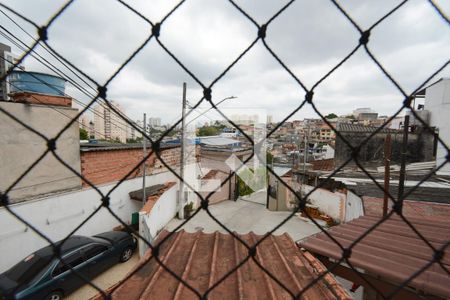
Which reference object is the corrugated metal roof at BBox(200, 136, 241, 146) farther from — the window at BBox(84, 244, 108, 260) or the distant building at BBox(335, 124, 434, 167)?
the window at BBox(84, 244, 108, 260)

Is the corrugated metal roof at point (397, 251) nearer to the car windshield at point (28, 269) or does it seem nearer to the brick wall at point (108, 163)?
the car windshield at point (28, 269)

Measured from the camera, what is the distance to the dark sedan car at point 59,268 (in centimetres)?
359

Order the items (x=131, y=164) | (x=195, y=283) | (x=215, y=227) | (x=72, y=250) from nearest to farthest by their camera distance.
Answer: (x=195, y=283) → (x=72, y=250) → (x=215, y=227) → (x=131, y=164)

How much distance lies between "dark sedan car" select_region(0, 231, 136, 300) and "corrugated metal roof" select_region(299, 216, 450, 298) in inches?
137

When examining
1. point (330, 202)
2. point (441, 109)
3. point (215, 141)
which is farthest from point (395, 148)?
point (215, 141)

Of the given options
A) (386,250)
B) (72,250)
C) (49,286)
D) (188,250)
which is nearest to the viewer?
(386,250)

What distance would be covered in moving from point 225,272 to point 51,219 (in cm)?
577

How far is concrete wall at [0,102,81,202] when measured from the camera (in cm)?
483

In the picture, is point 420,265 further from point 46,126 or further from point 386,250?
point 46,126

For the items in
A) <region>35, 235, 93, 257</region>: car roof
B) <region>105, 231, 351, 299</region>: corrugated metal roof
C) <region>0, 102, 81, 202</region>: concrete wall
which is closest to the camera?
<region>105, 231, 351, 299</region>: corrugated metal roof

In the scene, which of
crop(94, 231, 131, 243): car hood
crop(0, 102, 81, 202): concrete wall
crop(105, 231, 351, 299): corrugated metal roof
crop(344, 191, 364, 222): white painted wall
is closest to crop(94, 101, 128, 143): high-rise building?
crop(0, 102, 81, 202): concrete wall

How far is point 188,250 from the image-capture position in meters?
1.77

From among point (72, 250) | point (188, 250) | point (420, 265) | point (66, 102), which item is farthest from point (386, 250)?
point (66, 102)

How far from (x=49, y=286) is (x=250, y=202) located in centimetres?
645
